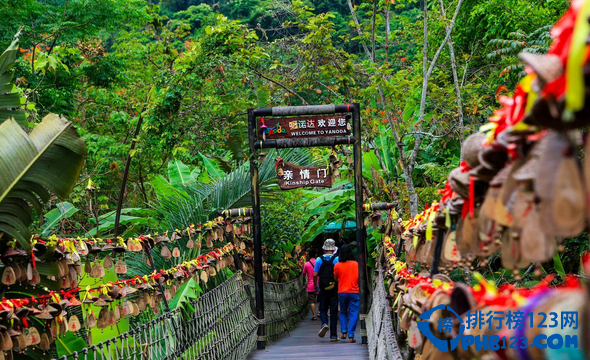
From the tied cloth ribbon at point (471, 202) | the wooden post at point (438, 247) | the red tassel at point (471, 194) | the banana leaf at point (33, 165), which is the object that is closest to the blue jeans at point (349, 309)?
the banana leaf at point (33, 165)

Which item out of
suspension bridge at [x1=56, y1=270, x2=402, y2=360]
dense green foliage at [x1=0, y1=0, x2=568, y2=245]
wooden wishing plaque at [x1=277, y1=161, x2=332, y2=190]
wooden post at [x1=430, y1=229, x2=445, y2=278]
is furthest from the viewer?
dense green foliage at [x1=0, y1=0, x2=568, y2=245]

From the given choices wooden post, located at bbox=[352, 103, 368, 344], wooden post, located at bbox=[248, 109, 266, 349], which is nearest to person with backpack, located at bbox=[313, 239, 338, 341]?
wooden post, located at bbox=[352, 103, 368, 344]

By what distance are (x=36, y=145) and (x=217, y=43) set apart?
5.48 m

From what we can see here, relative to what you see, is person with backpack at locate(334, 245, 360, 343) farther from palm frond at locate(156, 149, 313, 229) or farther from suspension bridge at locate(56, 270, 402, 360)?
palm frond at locate(156, 149, 313, 229)

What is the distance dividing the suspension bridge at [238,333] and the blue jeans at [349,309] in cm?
18

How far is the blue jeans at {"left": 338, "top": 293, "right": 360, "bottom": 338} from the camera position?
725 centimetres

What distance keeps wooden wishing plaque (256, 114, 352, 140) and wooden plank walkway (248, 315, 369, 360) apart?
2559 millimetres

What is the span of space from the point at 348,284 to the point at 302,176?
1.53 meters

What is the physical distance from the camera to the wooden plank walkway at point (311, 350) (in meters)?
6.45

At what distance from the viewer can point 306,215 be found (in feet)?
34.6

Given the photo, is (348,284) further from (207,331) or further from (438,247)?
(438,247)

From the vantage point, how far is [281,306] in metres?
8.58

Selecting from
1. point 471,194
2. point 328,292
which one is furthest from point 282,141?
point 471,194

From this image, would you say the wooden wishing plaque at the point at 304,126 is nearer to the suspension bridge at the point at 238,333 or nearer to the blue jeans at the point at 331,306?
the suspension bridge at the point at 238,333
